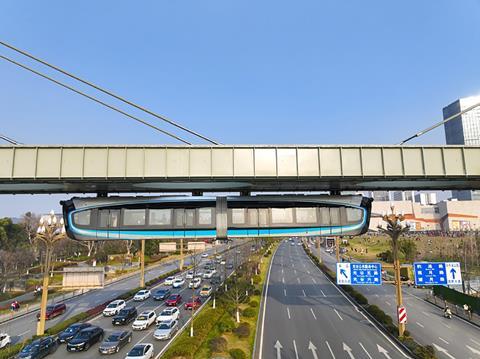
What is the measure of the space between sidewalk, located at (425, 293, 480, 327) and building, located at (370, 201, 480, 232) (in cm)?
11246

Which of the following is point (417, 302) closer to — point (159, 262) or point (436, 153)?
point (436, 153)

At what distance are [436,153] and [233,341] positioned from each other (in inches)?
821

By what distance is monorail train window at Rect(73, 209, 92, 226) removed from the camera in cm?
1548

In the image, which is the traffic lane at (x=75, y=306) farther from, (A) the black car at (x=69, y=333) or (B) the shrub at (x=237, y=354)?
(B) the shrub at (x=237, y=354)

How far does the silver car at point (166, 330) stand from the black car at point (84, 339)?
15.7 ft

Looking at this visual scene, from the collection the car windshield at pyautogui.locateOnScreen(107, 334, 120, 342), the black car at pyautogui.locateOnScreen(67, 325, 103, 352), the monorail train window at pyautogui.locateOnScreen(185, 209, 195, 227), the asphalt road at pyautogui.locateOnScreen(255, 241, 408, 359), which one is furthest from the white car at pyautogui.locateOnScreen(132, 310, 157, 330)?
the monorail train window at pyautogui.locateOnScreen(185, 209, 195, 227)

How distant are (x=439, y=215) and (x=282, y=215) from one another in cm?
17850

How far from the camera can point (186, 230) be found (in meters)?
15.5

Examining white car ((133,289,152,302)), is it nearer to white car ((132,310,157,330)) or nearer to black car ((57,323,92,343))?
white car ((132,310,157,330))

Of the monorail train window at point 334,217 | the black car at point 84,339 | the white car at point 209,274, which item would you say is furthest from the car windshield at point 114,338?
the white car at point 209,274

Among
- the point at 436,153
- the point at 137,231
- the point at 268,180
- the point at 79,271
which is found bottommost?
the point at 79,271

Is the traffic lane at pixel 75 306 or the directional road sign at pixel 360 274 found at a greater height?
the directional road sign at pixel 360 274

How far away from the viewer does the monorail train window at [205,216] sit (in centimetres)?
1539

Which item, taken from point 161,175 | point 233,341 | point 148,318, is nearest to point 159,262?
point 148,318
